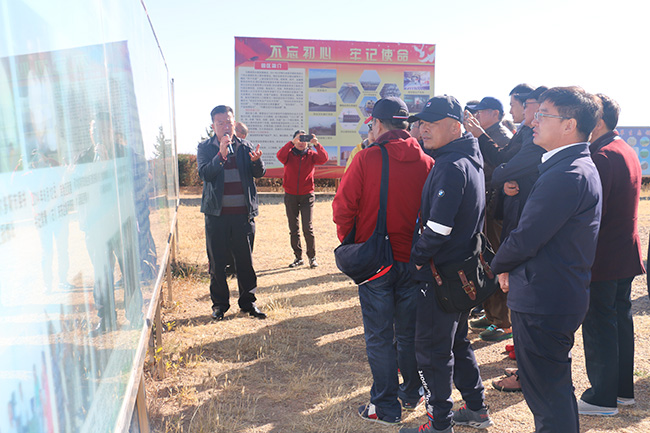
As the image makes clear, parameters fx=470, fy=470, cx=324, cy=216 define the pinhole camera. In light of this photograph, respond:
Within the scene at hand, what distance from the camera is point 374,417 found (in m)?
3.13

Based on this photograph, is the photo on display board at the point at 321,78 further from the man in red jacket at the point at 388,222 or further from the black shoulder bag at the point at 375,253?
the black shoulder bag at the point at 375,253

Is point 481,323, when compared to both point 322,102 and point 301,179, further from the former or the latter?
point 322,102

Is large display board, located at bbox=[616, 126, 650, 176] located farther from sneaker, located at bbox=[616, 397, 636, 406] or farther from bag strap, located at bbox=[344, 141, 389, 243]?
bag strap, located at bbox=[344, 141, 389, 243]

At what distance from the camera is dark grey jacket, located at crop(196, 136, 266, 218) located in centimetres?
466

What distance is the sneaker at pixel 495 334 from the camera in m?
4.47

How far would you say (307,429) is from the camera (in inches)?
120

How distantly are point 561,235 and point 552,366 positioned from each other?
63 centimetres

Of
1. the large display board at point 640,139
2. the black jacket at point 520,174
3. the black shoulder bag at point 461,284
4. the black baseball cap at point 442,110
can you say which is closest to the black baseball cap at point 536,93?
the black jacket at point 520,174

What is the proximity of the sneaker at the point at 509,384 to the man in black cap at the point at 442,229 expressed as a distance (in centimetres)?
91

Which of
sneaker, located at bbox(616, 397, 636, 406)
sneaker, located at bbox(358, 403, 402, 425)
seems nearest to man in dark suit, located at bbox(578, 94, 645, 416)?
sneaker, located at bbox(616, 397, 636, 406)

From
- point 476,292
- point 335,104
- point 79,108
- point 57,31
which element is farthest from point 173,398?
point 335,104

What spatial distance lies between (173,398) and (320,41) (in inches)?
576

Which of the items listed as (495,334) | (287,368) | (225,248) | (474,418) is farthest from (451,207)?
(225,248)

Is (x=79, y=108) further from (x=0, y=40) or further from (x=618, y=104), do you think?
(x=618, y=104)
